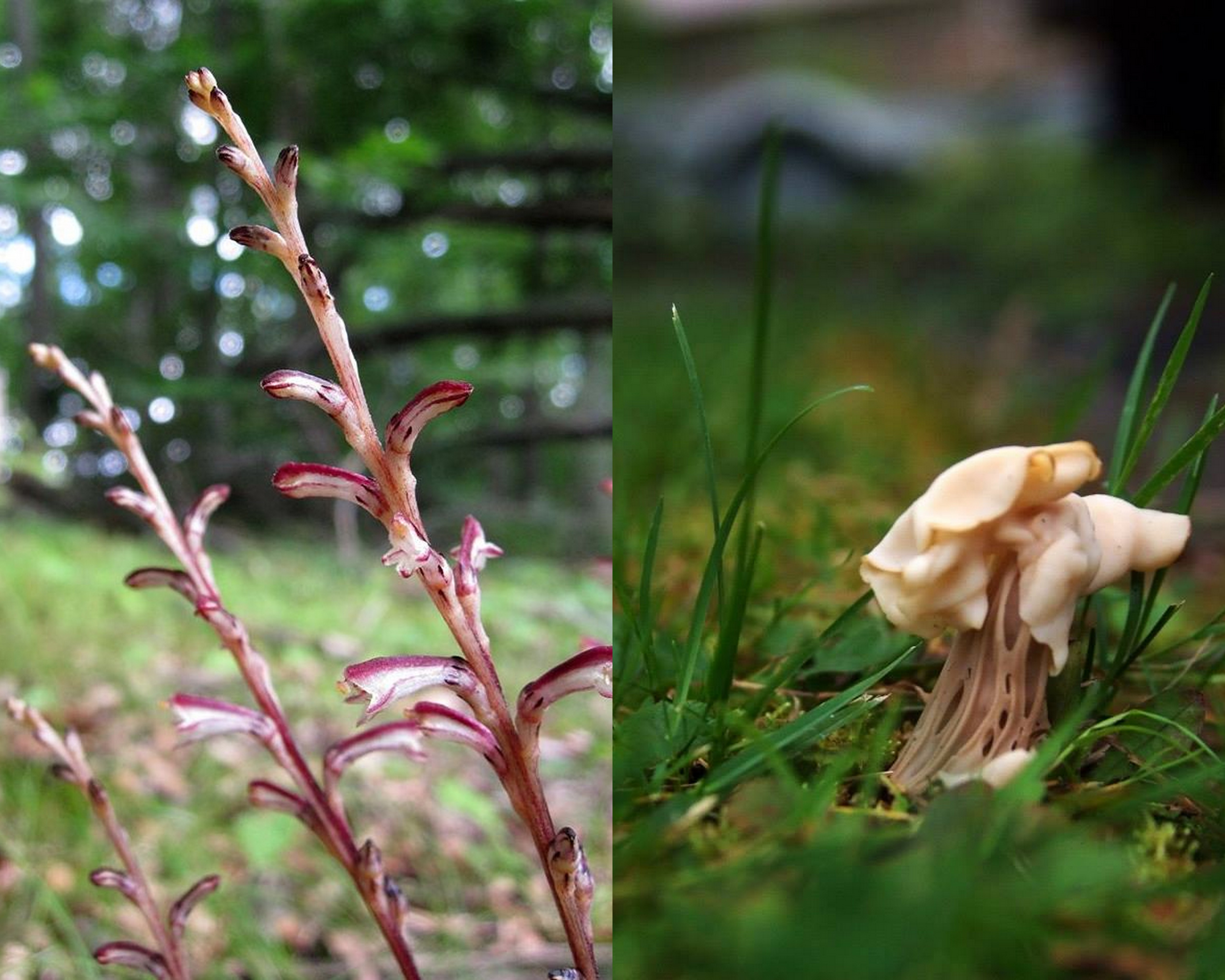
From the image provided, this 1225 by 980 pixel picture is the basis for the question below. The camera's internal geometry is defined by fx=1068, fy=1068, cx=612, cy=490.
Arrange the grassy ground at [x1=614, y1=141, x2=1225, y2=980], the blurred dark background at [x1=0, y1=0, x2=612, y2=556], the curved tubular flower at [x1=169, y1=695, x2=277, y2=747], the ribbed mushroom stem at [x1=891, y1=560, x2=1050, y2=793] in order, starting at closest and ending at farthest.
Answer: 1. the grassy ground at [x1=614, y1=141, x2=1225, y2=980]
2. the ribbed mushroom stem at [x1=891, y1=560, x2=1050, y2=793]
3. the curved tubular flower at [x1=169, y1=695, x2=277, y2=747]
4. the blurred dark background at [x1=0, y1=0, x2=612, y2=556]

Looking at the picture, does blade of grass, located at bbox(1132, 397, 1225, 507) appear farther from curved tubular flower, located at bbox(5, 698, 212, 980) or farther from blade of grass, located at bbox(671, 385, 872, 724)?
curved tubular flower, located at bbox(5, 698, 212, 980)

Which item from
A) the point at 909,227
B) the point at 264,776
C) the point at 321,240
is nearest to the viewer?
the point at 264,776

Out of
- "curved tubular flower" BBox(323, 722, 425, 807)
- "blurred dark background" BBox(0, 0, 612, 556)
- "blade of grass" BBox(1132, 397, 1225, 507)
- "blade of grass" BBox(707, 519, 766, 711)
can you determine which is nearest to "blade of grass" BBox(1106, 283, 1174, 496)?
"blade of grass" BBox(1132, 397, 1225, 507)

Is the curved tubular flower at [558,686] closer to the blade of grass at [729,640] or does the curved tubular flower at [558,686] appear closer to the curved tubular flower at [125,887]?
the blade of grass at [729,640]

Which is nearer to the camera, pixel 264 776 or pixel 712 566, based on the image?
pixel 712 566

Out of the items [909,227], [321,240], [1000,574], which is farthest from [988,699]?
[909,227]

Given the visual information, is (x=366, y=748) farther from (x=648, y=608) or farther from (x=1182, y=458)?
(x=1182, y=458)

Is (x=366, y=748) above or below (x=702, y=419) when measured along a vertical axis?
below

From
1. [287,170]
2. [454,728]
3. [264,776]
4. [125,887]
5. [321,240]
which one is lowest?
[264,776]
